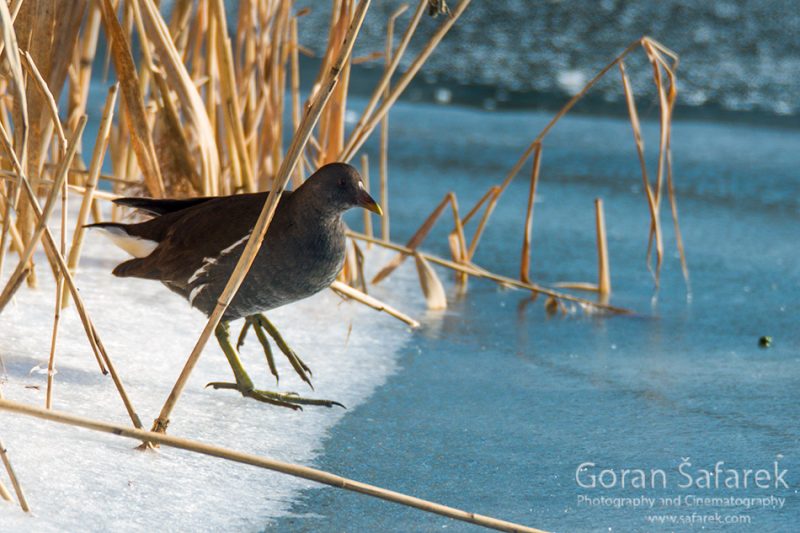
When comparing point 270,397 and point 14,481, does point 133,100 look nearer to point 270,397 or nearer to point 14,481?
point 270,397

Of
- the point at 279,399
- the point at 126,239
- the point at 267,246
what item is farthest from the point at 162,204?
the point at 279,399

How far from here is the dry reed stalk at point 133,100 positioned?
5.94ft

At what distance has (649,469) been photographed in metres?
1.42

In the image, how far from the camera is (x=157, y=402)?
1.56m

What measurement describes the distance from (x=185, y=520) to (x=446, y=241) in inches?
70.3

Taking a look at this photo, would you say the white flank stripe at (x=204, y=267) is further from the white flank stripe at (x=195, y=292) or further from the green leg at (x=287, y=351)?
the green leg at (x=287, y=351)

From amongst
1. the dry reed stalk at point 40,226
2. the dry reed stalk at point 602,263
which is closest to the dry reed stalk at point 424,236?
the dry reed stalk at point 602,263

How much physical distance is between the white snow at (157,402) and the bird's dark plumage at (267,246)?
0.16 m

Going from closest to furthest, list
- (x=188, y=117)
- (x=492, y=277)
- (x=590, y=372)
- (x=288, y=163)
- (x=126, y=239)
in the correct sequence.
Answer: (x=288, y=163)
(x=126, y=239)
(x=590, y=372)
(x=188, y=117)
(x=492, y=277)

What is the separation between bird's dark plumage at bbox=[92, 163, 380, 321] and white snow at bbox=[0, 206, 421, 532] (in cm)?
16

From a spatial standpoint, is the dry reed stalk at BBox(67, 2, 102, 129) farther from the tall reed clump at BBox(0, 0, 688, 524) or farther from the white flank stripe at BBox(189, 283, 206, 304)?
the white flank stripe at BBox(189, 283, 206, 304)

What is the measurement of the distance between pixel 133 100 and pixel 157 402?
2.02 ft

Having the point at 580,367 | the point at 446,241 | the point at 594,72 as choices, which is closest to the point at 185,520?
the point at 580,367

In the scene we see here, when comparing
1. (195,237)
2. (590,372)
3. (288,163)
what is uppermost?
(288,163)
